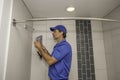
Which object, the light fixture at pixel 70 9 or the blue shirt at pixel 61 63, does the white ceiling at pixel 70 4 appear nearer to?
the light fixture at pixel 70 9

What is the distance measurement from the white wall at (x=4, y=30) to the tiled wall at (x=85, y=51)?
115 cm

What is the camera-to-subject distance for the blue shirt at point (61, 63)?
1421 mm

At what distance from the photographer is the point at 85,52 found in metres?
2.00

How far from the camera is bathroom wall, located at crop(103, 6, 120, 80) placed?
5.47 ft

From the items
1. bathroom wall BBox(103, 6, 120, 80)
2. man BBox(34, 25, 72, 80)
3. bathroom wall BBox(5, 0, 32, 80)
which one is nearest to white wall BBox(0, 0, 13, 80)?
bathroom wall BBox(5, 0, 32, 80)

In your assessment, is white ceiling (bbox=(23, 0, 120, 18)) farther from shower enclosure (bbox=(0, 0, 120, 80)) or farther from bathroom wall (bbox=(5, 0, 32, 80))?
bathroom wall (bbox=(5, 0, 32, 80))

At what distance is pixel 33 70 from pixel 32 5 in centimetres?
94

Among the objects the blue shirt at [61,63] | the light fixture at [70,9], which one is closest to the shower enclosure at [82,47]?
the light fixture at [70,9]

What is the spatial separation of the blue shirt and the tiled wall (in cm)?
52

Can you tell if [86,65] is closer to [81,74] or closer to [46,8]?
[81,74]

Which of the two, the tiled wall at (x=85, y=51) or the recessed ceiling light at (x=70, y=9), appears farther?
the tiled wall at (x=85, y=51)

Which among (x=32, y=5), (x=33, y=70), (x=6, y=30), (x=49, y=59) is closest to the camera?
(x=6, y=30)

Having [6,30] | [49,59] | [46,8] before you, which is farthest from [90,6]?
[6,30]

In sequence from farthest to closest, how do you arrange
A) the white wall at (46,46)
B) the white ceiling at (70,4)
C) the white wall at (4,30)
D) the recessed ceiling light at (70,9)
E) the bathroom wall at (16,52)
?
the white wall at (46,46) → the recessed ceiling light at (70,9) → the white ceiling at (70,4) → the bathroom wall at (16,52) → the white wall at (4,30)
